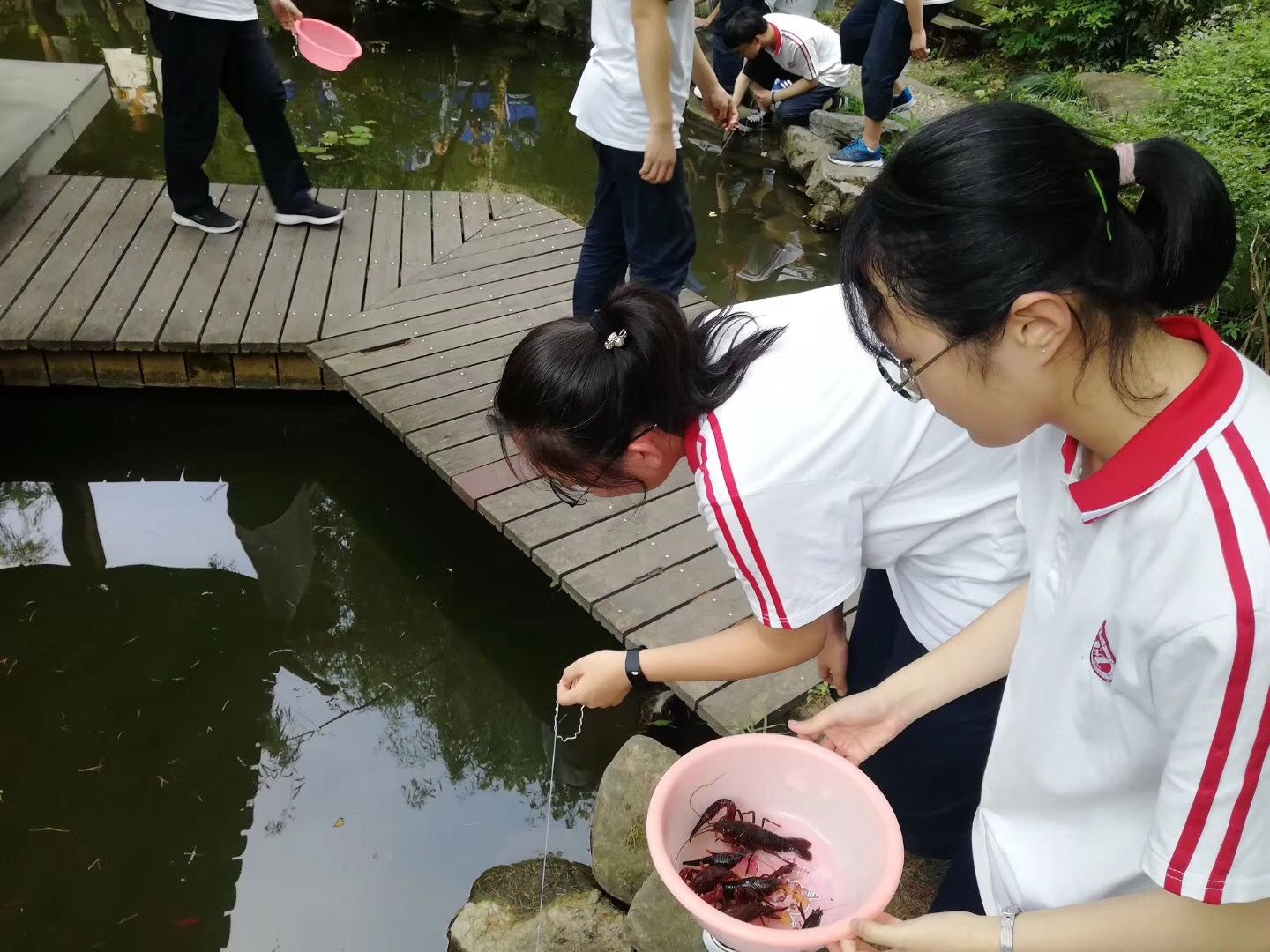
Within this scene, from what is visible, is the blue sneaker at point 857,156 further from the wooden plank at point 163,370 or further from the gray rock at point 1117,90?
the wooden plank at point 163,370

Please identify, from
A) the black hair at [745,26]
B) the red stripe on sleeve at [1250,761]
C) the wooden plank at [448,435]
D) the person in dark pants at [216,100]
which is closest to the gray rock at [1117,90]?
the black hair at [745,26]

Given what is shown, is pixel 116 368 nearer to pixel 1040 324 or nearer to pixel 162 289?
pixel 162 289

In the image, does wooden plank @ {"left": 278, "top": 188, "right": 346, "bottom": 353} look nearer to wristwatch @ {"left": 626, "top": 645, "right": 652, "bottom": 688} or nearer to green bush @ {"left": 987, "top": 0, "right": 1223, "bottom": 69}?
wristwatch @ {"left": 626, "top": 645, "right": 652, "bottom": 688}

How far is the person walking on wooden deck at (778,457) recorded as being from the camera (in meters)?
1.47

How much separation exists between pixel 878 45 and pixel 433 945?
19.0 feet

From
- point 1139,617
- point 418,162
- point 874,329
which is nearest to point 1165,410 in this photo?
point 1139,617

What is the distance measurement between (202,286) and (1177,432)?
167 inches

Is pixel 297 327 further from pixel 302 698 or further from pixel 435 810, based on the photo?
pixel 435 810

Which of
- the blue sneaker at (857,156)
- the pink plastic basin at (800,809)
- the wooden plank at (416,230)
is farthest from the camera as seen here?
the blue sneaker at (857,156)

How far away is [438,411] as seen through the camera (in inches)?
148

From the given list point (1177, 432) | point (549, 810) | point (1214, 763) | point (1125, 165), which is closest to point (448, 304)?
point (549, 810)

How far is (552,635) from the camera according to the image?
345 centimetres

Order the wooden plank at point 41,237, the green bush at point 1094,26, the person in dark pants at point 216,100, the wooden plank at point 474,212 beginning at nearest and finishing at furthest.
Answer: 1. the person in dark pants at point 216,100
2. the wooden plank at point 41,237
3. the wooden plank at point 474,212
4. the green bush at point 1094,26

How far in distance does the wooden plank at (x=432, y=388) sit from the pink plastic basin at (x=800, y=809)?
2348mm
